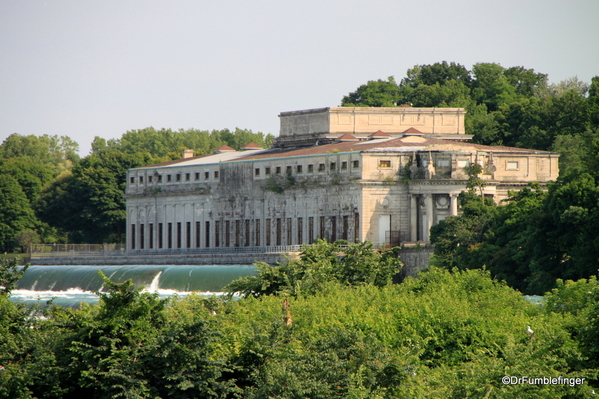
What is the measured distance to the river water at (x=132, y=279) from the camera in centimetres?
10519

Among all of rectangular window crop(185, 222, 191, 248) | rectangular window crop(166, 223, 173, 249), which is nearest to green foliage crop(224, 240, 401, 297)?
rectangular window crop(185, 222, 191, 248)

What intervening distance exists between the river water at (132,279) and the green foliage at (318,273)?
3650 centimetres

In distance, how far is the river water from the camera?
105 meters

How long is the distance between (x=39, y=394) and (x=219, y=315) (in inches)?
332

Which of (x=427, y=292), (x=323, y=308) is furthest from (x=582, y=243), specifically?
(x=323, y=308)

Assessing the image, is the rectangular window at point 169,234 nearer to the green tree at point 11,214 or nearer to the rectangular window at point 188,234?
the rectangular window at point 188,234

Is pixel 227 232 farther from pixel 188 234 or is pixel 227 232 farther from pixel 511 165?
pixel 511 165

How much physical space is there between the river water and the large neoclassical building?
1146 centimetres

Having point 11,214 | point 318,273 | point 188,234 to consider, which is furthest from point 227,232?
point 318,273

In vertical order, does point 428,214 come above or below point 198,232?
above

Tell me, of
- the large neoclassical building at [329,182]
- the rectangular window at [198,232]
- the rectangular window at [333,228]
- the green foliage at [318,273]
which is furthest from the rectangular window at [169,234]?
the green foliage at [318,273]

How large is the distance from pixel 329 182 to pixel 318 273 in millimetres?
58453

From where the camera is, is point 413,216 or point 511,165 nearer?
point 413,216

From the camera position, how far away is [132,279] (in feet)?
337
